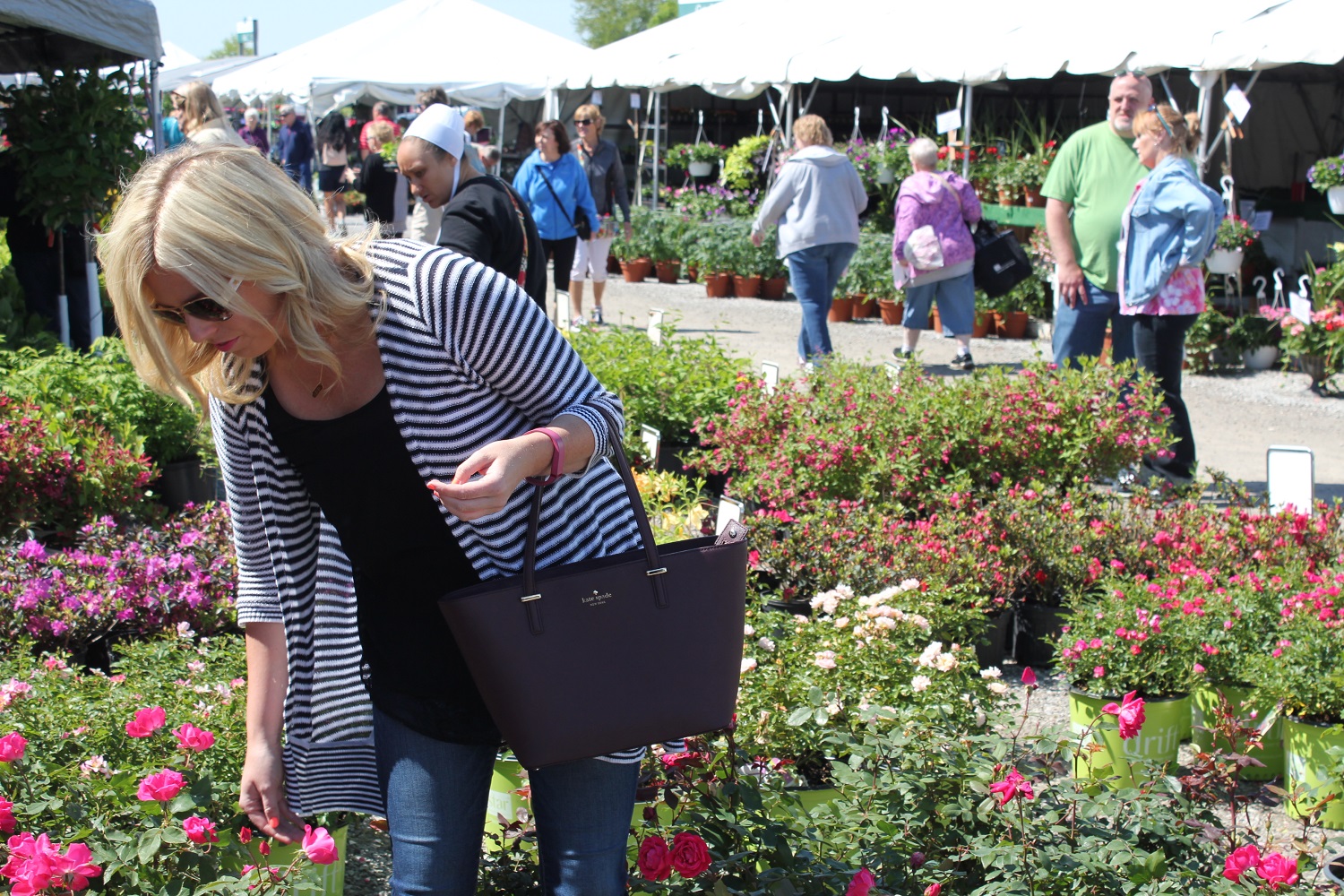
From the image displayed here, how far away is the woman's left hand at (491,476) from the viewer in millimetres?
1521

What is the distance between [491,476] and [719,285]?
38.1 ft

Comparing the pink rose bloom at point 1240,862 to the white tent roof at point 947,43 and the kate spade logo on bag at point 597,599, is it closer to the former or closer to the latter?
the kate spade logo on bag at point 597,599

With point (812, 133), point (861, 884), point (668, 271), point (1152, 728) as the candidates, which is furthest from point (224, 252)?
point (668, 271)

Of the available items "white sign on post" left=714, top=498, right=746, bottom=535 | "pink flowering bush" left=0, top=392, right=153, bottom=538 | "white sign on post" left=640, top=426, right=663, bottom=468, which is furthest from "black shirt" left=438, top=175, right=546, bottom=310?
"pink flowering bush" left=0, top=392, right=153, bottom=538

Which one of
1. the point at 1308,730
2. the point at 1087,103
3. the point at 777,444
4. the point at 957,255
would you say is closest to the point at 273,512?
the point at 1308,730

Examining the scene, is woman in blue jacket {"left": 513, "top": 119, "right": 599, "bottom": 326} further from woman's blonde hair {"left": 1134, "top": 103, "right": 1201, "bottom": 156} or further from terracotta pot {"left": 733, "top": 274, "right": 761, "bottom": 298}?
terracotta pot {"left": 733, "top": 274, "right": 761, "bottom": 298}

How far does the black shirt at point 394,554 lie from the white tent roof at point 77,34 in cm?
538

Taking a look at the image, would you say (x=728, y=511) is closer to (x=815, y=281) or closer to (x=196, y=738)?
(x=196, y=738)

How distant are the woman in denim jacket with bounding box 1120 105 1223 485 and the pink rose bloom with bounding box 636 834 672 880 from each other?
161 inches

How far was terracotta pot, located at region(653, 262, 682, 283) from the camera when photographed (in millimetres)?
14141

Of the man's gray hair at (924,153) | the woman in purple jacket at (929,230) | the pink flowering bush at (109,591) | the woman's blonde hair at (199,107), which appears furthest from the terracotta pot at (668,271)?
the pink flowering bush at (109,591)

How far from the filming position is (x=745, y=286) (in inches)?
512

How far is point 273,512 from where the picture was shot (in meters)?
1.84

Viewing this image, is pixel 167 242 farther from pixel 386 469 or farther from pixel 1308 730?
pixel 1308 730
